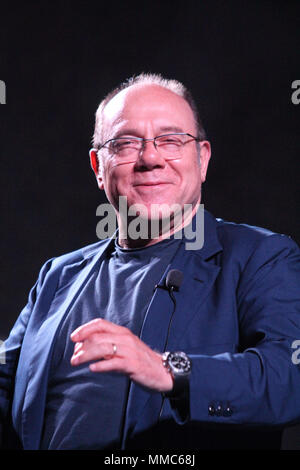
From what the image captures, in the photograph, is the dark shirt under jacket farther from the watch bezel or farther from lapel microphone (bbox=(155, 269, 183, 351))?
the watch bezel

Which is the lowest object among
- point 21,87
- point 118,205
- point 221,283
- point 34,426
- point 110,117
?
point 34,426

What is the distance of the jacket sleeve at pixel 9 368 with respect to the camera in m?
2.06

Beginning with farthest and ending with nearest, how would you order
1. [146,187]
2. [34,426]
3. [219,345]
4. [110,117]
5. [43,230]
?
[43,230], [110,117], [146,187], [34,426], [219,345]

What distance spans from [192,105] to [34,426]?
128 centimetres

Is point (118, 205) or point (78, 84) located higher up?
point (78, 84)

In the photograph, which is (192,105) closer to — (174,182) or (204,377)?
(174,182)

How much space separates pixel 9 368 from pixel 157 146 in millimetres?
971

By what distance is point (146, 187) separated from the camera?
204 centimetres

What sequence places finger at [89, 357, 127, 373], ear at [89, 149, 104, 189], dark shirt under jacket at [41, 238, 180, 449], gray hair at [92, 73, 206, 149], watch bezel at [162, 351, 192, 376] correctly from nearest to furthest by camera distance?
finger at [89, 357, 127, 373]
watch bezel at [162, 351, 192, 376]
dark shirt under jacket at [41, 238, 180, 449]
gray hair at [92, 73, 206, 149]
ear at [89, 149, 104, 189]

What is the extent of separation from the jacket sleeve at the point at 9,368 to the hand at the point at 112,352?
0.95m

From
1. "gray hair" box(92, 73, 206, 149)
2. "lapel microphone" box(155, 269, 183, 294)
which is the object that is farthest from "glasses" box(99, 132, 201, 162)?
"lapel microphone" box(155, 269, 183, 294)

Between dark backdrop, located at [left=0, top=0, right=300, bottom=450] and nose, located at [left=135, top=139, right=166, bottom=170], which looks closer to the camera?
nose, located at [left=135, top=139, right=166, bottom=170]

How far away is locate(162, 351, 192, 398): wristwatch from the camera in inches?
53.9

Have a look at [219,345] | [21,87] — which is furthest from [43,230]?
[219,345]
